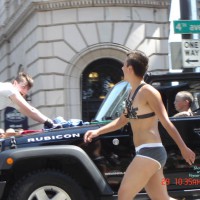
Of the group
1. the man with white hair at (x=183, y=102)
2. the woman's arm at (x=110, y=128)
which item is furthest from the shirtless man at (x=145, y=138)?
the man with white hair at (x=183, y=102)

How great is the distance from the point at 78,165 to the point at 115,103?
105 cm

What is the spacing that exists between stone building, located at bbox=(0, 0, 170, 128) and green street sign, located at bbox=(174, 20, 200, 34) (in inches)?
331

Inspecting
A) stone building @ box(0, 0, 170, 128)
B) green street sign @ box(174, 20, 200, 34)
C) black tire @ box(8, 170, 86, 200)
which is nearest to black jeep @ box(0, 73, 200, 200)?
black tire @ box(8, 170, 86, 200)

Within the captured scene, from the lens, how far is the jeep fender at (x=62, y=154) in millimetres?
4814

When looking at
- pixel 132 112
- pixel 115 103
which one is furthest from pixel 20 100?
pixel 132 112

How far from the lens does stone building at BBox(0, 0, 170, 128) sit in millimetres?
17750

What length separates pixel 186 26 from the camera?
959cm

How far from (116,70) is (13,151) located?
1372 centimetres

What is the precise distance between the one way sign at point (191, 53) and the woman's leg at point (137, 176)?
534 cm

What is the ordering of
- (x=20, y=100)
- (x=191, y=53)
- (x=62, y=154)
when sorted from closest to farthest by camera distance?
(x=62, y=154)
(x=20, y=100)
(x=191, y=53)

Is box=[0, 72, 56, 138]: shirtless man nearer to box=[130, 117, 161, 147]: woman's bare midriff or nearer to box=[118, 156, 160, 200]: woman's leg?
box=[130, 117, 161, 147]: woman's bare midriff
